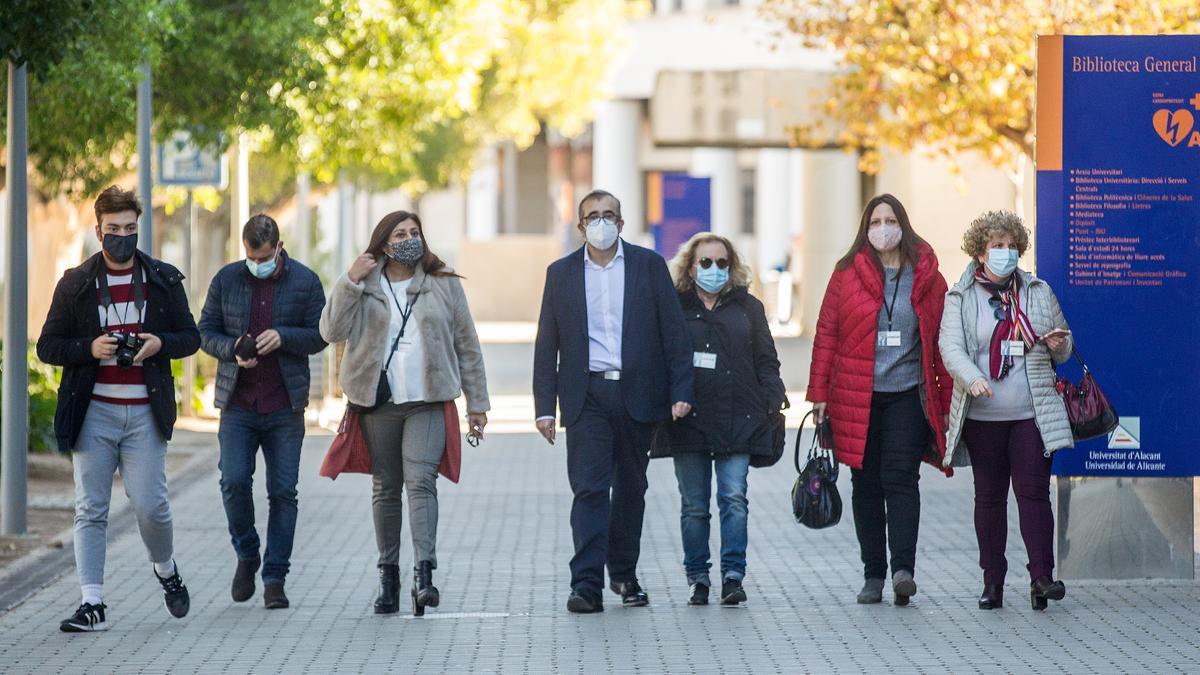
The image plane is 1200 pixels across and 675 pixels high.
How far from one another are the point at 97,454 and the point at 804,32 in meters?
12.8

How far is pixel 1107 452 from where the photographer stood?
9.98 m

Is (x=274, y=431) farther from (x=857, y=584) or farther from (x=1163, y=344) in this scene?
(x=1163, y=344)

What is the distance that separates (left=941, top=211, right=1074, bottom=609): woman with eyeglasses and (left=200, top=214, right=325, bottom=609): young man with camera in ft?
9.01

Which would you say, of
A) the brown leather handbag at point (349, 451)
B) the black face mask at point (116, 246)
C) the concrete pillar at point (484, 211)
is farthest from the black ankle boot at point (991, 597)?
the concrete pillar at point (484, 211)

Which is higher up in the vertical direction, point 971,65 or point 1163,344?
point 971,65

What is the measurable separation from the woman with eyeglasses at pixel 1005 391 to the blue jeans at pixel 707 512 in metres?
0.93

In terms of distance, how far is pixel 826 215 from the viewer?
40750mm

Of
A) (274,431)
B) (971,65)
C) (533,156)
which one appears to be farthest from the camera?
(533,156)

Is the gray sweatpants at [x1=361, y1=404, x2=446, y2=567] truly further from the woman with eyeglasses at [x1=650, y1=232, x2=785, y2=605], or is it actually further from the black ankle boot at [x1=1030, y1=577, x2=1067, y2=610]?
the black ankle boot at [x1=1030, y1=577, x2=1067, y2=610]

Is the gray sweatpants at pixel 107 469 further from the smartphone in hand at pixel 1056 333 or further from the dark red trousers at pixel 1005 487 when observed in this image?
the smartphone in hand at pixel 1056 333

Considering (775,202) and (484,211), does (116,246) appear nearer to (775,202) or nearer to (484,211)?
(775,202)

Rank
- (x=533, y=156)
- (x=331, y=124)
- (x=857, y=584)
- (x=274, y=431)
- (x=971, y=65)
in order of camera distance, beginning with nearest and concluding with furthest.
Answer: (x=274, y=431)
(x=857, y=584)
(x=971, y=65)
(x=331, y=124)
(x=533, y=156)

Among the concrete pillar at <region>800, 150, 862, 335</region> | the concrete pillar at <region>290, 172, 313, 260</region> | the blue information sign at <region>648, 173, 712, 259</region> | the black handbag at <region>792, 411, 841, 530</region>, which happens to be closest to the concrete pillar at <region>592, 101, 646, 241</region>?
the concrete pillar at <region>800, 150, 862, 335</region>

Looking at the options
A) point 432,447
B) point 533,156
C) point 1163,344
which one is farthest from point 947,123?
point 533,156
